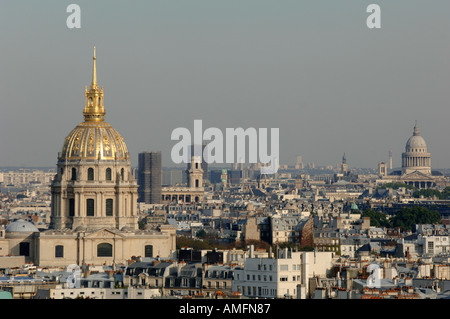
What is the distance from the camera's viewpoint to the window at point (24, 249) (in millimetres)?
105438

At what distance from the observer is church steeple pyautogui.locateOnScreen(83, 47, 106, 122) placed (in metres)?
110

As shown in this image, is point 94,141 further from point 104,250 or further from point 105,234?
point 104,250

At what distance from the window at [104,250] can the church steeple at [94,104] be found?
7999mm

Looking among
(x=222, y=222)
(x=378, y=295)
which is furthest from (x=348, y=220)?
(x=378, y=295)

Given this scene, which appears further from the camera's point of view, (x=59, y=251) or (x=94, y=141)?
(x=94, y=141)

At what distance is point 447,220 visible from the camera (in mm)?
157125

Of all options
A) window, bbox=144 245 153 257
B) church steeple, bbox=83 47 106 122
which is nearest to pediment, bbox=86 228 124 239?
window, bbox=144 245 153 257

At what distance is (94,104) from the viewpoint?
110 m

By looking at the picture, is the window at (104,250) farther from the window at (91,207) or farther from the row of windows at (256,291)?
the row of windows at (256,291)

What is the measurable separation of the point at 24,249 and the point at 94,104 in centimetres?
1001

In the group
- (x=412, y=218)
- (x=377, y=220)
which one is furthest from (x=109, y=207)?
(x=412, y=218)

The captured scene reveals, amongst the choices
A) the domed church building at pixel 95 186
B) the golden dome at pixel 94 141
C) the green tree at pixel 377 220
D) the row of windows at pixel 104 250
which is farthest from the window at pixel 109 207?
the green tree at pixel 377 220

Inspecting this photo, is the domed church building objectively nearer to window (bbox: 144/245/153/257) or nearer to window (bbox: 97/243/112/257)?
window (bbox: 144/245/153/257)

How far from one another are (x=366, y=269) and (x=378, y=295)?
14.2 m
